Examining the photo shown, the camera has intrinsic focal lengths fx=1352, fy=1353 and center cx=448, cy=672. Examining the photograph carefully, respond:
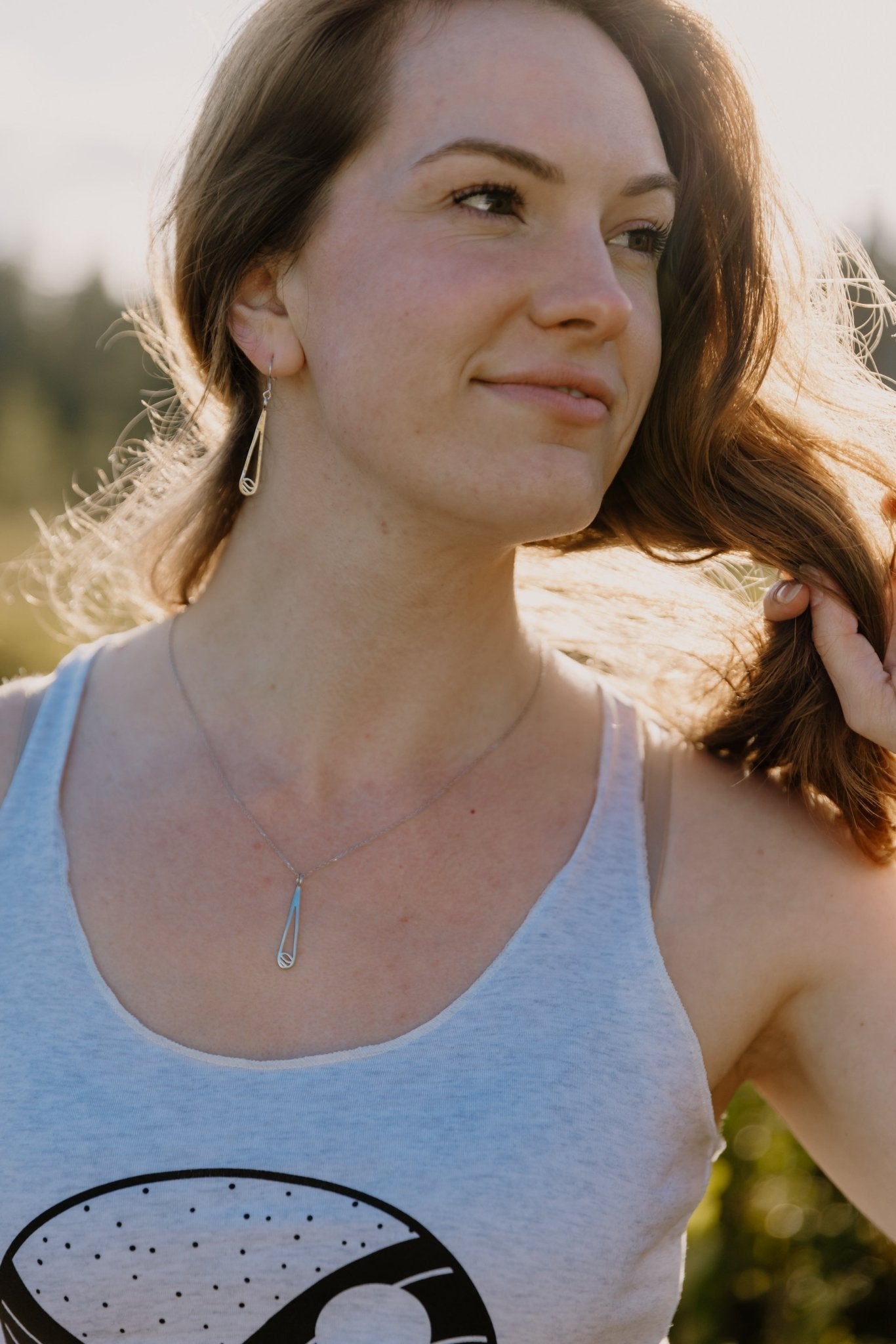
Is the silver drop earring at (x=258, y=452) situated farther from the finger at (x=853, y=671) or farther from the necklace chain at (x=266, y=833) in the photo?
the finger at (x=853, y=671)

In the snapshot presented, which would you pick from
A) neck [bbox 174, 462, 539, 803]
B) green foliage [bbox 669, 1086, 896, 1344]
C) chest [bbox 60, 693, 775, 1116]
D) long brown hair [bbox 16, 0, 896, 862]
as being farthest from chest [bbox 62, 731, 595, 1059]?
green foliage [bbox 669, 1086, 896, 1344]

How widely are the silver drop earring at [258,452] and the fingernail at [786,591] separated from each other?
0.98m

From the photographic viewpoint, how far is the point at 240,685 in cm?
246

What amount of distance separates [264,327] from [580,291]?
626mm

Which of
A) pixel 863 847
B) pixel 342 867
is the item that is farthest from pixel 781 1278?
pixel 342 867

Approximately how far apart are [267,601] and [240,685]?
160 mm

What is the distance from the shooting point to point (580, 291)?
2.10 metres

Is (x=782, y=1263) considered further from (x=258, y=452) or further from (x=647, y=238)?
(x=647, y=238)

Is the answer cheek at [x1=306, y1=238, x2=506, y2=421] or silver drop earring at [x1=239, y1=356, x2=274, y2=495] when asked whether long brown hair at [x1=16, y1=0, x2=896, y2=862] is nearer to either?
silver drop earring at [x1=239, y1=356, x2=274, y2=495]

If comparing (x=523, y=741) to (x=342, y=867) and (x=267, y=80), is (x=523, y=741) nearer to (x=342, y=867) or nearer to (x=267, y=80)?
(x=342, y=867)

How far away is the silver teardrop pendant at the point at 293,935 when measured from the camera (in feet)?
6.94

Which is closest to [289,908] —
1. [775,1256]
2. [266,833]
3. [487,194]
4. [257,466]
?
[266,833]

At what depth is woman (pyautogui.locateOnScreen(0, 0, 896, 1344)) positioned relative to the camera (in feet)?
6.30

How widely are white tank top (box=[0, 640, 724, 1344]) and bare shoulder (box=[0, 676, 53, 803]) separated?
1.19 ft
